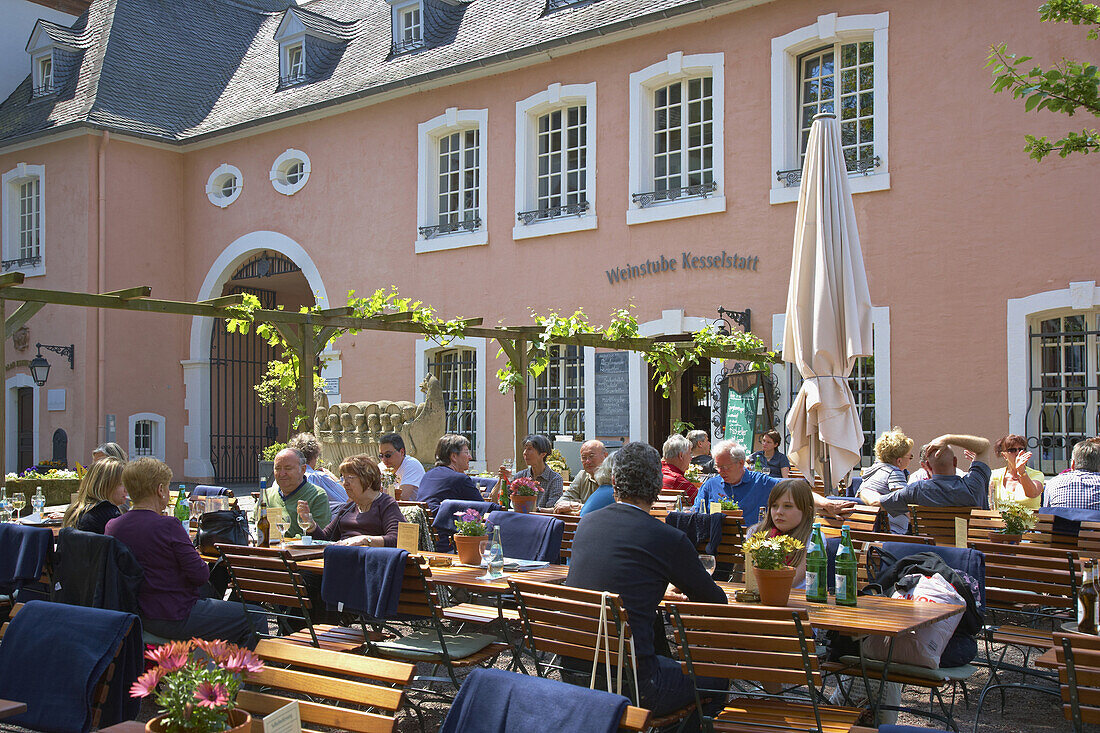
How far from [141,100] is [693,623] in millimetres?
20147

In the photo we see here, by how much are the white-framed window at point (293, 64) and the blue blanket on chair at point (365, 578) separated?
16502mm

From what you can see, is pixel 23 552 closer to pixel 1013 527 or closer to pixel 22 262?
pixel 1013 527

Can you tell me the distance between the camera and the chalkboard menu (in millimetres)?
14773

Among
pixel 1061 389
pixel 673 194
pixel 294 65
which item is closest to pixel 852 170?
pixel 673 194

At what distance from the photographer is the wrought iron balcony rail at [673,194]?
559 inches

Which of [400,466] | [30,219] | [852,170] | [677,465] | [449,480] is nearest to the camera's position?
[449,480]

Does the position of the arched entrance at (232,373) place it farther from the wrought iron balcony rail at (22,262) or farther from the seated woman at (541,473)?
the seated woman at (541,473)

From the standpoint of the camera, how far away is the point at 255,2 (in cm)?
2633

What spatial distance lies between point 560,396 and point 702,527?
Result: 889 cm

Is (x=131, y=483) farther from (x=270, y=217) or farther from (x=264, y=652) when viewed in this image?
(x=270, y=217)

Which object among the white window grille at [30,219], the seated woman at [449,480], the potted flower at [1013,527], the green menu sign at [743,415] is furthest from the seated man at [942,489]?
the white window grille at [30,219]

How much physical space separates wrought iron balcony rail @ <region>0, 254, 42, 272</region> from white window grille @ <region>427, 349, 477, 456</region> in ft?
29.9

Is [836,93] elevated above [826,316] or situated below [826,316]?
above

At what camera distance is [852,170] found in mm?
13031
